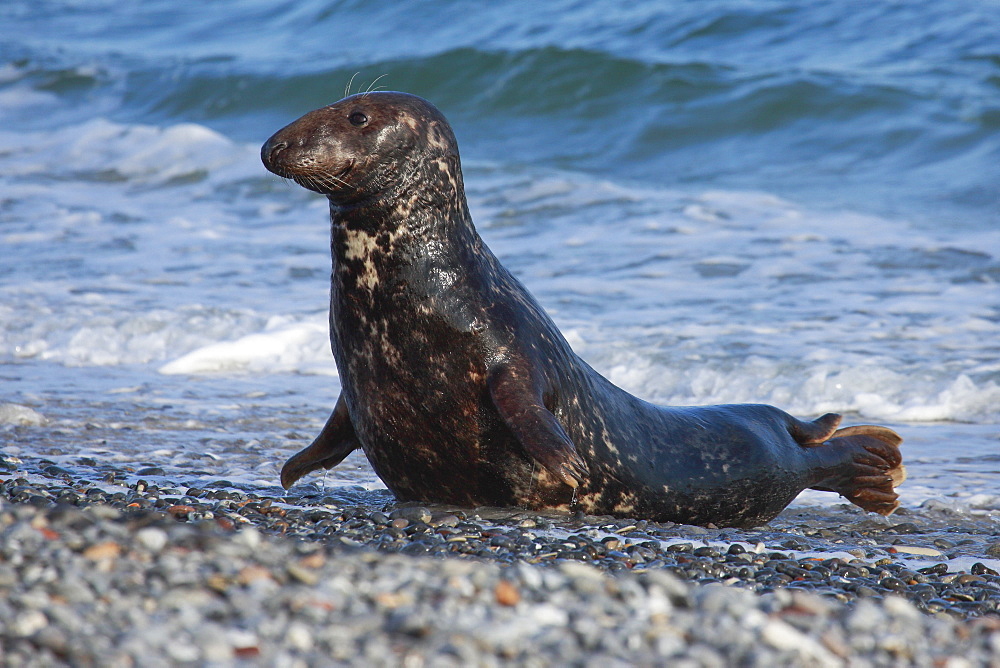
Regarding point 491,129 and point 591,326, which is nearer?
point 591,326

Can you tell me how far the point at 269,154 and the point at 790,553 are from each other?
8.03 feet

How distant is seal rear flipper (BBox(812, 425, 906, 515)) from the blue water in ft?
0.96

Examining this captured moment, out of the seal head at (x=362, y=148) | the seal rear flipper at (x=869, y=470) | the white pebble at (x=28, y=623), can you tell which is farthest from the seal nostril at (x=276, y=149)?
the seal rear flipper at (x=869, y=470)

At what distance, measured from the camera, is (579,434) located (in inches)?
187

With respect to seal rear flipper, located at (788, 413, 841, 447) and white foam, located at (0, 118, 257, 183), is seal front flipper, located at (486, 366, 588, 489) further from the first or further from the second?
white foam, located at (0, 118, 257, 183)

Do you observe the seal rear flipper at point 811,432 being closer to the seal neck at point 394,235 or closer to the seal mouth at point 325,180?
the seal neck at point 394,235

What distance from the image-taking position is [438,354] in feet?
14.9

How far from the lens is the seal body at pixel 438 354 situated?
452cm

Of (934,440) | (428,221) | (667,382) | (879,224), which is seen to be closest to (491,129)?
(879,224)

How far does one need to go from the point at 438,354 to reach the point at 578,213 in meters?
8.33

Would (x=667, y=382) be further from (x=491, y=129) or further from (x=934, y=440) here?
(x=491, y=129)

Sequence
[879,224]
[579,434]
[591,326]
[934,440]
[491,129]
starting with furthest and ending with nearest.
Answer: [491,129] < [879,224] < [591,326] < [934,440] < [579,434]

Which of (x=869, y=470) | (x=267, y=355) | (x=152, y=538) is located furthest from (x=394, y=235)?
(x=267, y=355)

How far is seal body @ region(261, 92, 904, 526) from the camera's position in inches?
178
